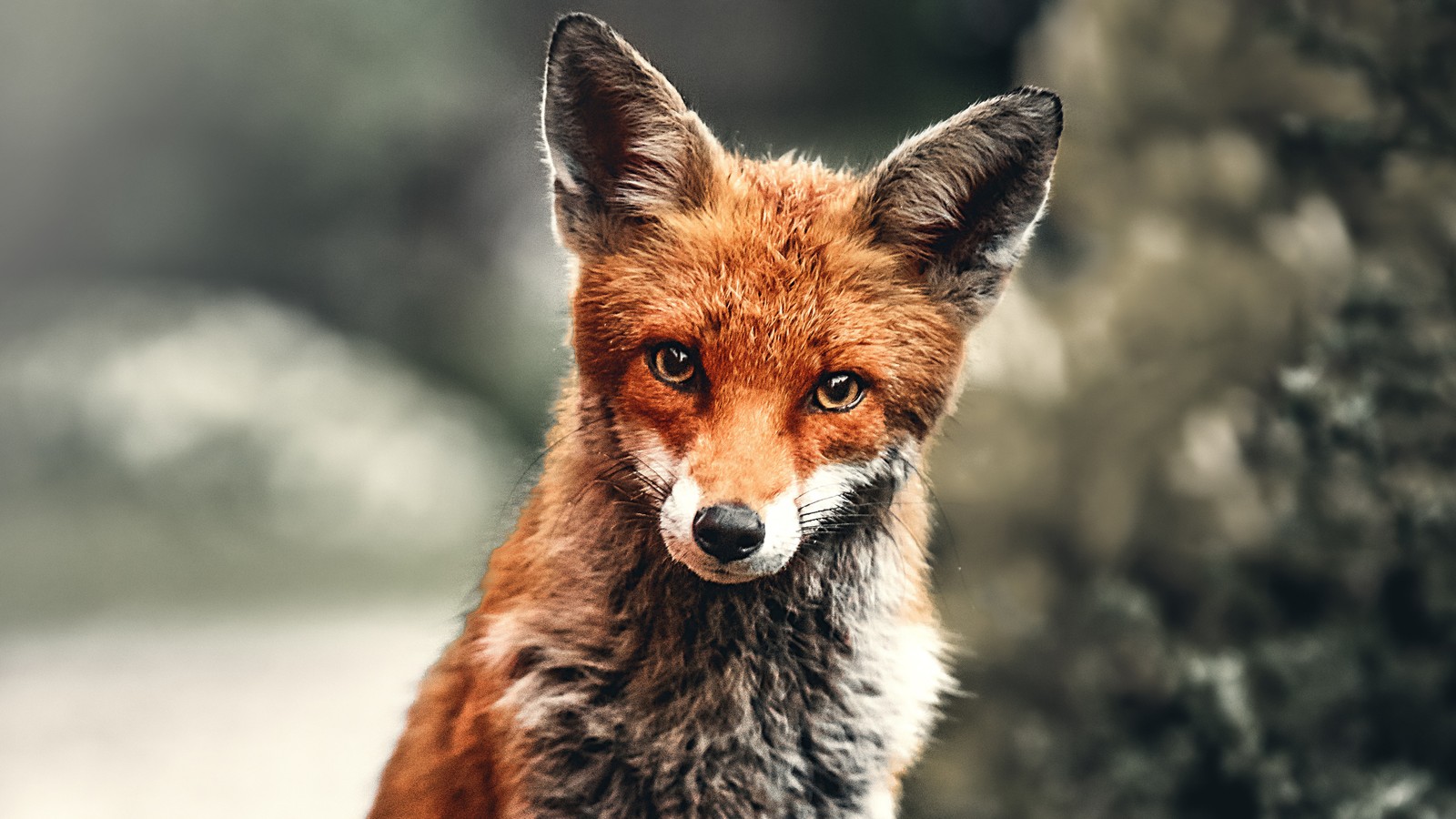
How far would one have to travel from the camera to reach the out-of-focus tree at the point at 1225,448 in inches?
189

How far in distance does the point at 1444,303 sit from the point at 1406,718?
1737 mm

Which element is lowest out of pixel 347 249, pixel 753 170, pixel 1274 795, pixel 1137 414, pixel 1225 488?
pixel 1274 795

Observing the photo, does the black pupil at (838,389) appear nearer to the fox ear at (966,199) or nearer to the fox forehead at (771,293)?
the fox forehead at (771,293)

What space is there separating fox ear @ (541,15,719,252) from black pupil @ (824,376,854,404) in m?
0.39

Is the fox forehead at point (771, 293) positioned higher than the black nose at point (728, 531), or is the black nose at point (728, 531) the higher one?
the fox forehead at point (771, 293)

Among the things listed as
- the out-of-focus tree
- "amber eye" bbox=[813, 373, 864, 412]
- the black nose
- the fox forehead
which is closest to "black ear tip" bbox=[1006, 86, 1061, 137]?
the fox forehead

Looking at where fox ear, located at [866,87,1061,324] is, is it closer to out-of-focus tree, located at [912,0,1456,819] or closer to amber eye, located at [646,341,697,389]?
amber eye, located at [646,341,697,389]

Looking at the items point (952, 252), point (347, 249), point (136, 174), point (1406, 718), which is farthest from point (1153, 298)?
point (136, 174)

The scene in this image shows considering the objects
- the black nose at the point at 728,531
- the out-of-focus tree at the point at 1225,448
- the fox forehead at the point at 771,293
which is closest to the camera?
the black nose at the point at 728,531

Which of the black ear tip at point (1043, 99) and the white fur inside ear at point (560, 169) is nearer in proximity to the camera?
the black ear tip at point (1043, 99)

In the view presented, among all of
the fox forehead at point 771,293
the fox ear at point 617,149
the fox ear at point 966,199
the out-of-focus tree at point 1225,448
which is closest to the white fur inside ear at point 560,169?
the fox ear at point 617,149

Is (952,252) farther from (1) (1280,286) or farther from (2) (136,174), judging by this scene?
(2) (136,174)

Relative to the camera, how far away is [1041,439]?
19.3ft

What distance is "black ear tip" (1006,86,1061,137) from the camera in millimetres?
1723
